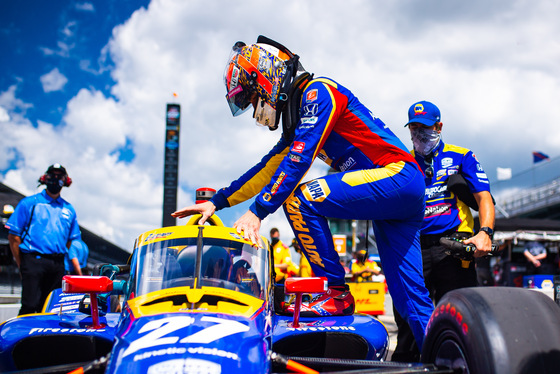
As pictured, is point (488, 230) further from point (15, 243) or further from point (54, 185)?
point (15, 243)

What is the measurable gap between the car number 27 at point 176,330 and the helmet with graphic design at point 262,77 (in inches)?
65.8

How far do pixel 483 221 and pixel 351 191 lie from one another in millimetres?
1397

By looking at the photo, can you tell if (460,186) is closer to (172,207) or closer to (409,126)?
(409,126)

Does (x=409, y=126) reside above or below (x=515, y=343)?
above

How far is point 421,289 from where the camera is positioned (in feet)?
10.2

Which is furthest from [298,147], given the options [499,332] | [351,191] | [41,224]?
[41,224]

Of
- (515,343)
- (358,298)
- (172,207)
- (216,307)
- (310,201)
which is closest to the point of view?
(515,343)

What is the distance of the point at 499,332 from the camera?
1.83 meters

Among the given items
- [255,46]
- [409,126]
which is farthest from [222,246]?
[409,126]

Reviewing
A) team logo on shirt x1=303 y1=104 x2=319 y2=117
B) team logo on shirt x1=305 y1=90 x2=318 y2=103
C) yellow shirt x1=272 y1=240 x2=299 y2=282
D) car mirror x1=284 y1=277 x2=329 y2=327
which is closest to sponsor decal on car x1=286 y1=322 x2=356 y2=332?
car mirror x1=284 y1=277 x2=329 y2=327

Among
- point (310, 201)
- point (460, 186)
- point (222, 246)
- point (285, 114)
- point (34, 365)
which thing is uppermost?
point (285, 114)

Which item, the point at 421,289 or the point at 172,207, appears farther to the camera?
the point at 172,207

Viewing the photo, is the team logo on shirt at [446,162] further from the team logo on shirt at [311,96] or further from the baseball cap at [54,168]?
the baseball cap at [54,168]

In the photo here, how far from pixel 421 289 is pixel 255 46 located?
193 centimetres
